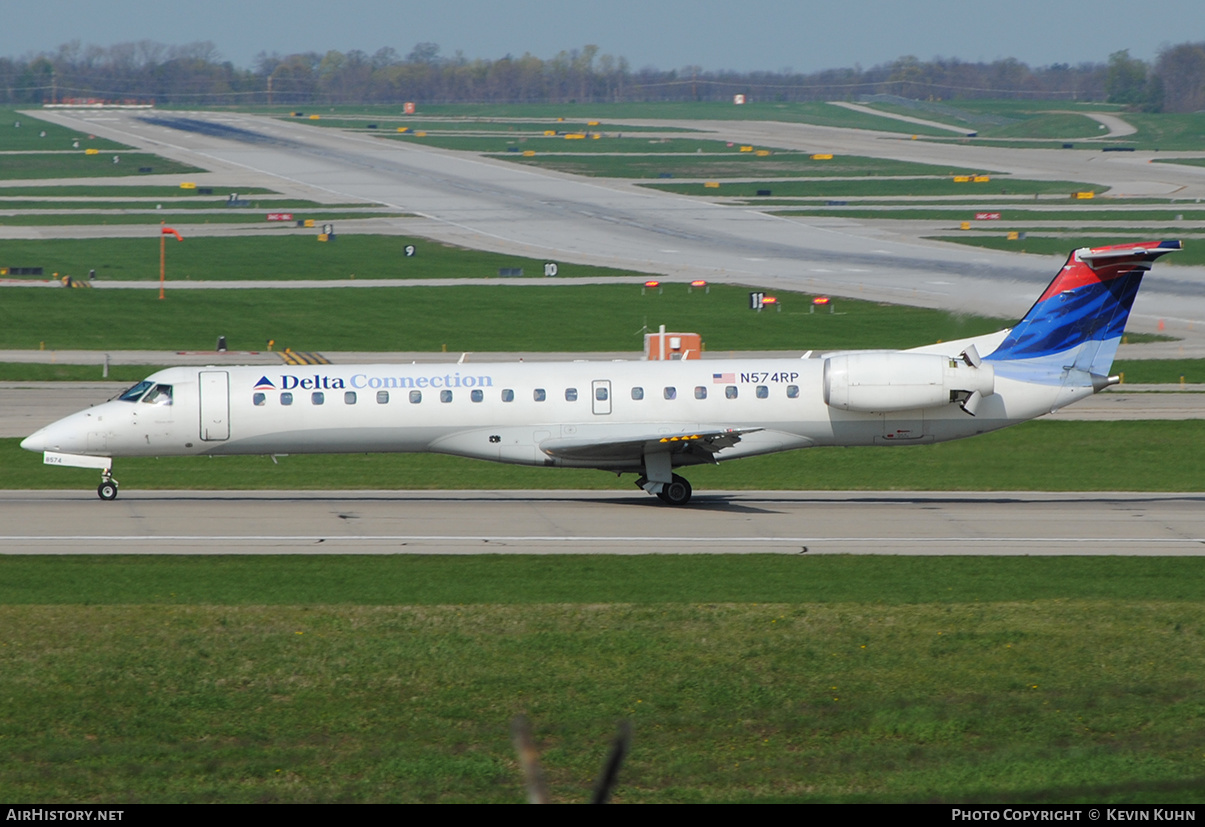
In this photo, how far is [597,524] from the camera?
2945 centimetres

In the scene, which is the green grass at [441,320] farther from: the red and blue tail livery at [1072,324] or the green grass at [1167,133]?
the green grass at [1167,133]

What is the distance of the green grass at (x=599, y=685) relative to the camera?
1492cm

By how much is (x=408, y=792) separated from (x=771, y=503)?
63.0ft

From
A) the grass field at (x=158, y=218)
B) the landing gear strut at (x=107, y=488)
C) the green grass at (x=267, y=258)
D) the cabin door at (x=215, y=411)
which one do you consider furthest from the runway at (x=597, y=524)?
the grass field at (x=158, y=218)

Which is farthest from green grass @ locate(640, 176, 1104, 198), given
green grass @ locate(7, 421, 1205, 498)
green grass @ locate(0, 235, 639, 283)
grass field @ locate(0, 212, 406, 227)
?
green grass @ locate(7, 421, 1205, 498)

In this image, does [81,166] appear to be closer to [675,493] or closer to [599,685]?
[675,493]

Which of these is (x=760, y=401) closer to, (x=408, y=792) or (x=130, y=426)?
(x=130, y=426)

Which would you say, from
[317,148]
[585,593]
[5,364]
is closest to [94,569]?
[585,593]

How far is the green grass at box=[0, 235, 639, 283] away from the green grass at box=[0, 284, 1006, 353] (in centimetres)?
617

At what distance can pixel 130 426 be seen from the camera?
31828 millimetres

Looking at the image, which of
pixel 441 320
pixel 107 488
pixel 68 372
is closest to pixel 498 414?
pixel 107 488

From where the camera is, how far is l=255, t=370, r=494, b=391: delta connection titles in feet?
106
